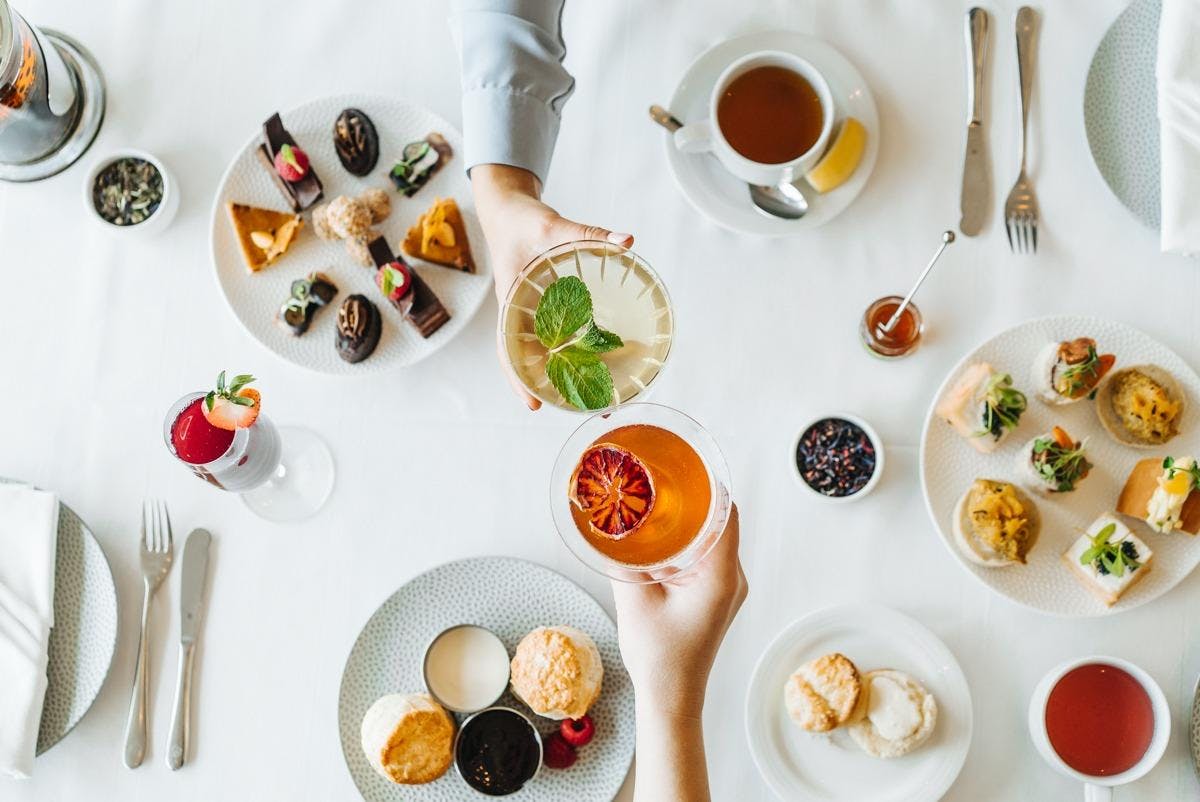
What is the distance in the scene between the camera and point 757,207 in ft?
5.08

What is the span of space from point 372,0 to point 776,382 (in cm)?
98

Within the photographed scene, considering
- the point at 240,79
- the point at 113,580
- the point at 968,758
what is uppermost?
the point at 240,79

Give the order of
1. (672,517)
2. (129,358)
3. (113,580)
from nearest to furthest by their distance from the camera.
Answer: (672,517) < (113,580) < (129,358)

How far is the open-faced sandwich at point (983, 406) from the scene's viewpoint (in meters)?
1.44

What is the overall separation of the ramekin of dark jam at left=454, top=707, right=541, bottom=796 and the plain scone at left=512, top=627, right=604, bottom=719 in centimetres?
4

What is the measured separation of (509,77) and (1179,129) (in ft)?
3.38

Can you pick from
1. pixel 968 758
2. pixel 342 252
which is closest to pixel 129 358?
pixel 342 252

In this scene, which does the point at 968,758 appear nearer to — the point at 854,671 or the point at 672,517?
the point at 854,671

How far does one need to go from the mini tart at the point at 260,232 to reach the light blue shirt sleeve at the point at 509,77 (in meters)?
0.36

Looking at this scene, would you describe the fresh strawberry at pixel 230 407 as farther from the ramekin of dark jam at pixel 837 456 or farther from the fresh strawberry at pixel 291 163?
the ramekin of dark jam at pixel 837 456

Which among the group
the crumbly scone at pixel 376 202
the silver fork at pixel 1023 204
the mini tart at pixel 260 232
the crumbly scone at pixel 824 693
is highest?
the silver fork at pixel 1023 204

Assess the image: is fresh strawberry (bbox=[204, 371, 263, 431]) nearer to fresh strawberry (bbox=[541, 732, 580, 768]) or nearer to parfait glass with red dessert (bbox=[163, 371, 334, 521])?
parfait glass with red dessert (bbox=[163, 371, 334, 521])

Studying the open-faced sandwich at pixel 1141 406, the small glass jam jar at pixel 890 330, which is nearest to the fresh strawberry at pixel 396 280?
the small glass jam jar at pixel 890 330

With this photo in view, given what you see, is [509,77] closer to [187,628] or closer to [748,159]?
[748,159]
